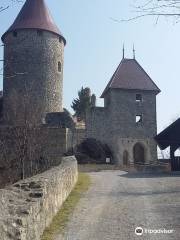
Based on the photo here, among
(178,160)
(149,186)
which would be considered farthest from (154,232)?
(178,160)

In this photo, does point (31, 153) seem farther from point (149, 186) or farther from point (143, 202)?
point (143, 202)

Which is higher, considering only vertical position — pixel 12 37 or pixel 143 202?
pixel 12 37

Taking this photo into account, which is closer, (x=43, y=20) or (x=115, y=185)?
(x=115, y=185)

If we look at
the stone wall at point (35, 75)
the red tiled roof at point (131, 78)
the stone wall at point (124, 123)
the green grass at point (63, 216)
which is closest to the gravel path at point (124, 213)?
the green grass at point (63, 216)

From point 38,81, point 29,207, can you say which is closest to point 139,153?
point 38,81

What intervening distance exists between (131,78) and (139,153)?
252 inches

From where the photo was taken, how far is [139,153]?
3656 cm

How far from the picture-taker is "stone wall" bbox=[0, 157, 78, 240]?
5.54m

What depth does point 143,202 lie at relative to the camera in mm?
10547

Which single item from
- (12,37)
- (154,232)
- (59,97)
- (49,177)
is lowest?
(154,232)

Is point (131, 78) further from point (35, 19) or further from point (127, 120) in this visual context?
point (35, 19)

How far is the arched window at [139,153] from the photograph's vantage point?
36.5 metres

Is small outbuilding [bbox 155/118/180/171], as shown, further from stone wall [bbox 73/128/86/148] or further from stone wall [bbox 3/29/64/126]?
stone wall [bbox 3/29/64/126]

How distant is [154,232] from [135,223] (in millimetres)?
720
